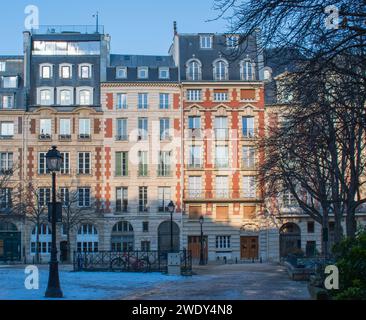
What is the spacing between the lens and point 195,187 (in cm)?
6325

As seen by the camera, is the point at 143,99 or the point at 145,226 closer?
the point at 145,226

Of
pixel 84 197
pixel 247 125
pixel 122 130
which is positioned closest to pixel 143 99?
pixel 122 130

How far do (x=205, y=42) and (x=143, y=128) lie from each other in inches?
416

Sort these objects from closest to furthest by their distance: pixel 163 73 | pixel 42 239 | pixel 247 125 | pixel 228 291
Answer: pixel 228 291 → pixel 42 239 → pixel 247 125 → pixel 163 73

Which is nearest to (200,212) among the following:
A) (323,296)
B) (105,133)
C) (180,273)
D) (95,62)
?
(105,133)

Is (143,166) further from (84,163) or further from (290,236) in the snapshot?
(290,236)

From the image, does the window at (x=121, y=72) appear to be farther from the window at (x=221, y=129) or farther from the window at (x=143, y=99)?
the window at (x=221, y=129)

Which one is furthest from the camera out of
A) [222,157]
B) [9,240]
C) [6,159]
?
[222,157]

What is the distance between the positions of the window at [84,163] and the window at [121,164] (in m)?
2.63

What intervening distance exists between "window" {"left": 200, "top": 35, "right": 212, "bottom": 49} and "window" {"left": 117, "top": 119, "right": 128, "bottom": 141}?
34.9 feet

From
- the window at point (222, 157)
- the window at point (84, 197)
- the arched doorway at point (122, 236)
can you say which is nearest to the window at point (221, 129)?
the window at point (222, 157)

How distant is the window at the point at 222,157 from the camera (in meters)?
63.2

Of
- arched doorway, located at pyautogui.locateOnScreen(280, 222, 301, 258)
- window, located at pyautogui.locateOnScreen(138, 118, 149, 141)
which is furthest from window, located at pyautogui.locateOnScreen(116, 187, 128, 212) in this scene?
arched doorway, located at pyautogui.locateOnScreen(280, 222, 301, 258)

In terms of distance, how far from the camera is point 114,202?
6247 cm
